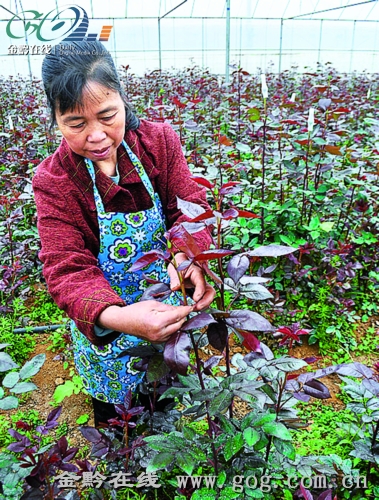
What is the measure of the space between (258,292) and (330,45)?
21.1m

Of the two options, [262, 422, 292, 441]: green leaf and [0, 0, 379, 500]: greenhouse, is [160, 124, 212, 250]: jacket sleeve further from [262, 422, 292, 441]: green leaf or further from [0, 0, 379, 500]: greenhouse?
[262, 422, 292, 441]: green leaf

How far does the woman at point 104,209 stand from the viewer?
3.35 ft

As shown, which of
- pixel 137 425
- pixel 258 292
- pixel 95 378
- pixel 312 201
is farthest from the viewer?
pixel 312 201

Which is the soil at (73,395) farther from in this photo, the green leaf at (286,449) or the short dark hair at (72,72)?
the short dark hair at (72,72)

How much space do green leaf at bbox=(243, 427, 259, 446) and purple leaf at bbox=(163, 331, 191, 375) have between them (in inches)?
12.0

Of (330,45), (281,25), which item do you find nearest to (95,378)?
(281,25)

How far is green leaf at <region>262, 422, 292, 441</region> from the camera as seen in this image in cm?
103

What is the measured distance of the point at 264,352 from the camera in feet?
4.19

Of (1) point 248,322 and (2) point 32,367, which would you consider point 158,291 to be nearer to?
(1) point 248,322

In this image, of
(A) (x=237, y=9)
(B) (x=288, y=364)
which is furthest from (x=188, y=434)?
(A) (x=237, y=9)

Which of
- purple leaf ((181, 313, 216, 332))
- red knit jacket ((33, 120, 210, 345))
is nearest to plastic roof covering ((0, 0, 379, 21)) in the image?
red knit jacket ((33, 120, 210, 345))

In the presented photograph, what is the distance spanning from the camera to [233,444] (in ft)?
3.55

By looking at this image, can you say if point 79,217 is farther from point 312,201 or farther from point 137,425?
point 312,201

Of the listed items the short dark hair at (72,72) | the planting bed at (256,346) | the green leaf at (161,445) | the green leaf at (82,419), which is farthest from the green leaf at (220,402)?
the green leaf at (82,419)
